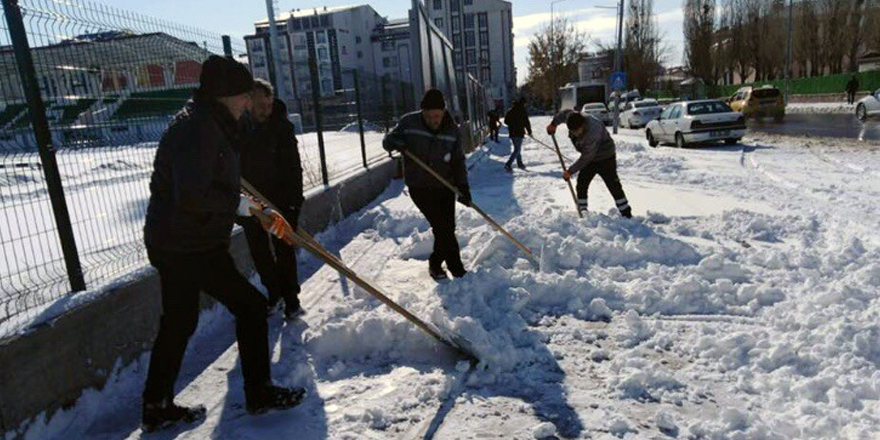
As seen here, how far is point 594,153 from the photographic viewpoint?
718 centimetres

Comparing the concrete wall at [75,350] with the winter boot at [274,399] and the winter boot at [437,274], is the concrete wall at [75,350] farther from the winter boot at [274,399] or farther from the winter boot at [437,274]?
the winter boot at [437,274]

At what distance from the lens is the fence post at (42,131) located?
126 inches

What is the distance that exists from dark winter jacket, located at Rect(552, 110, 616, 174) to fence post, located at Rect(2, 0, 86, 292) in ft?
17.4

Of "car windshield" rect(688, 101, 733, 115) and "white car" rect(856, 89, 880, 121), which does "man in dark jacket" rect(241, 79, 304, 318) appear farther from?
"white car" rect(856, 89, 880, 121)

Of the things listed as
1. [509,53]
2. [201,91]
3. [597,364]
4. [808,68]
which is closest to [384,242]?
[597,364]

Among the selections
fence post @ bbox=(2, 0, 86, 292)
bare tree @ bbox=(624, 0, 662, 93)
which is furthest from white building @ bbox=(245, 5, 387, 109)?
fence post @ bbox=(2, 0, 86, 292)

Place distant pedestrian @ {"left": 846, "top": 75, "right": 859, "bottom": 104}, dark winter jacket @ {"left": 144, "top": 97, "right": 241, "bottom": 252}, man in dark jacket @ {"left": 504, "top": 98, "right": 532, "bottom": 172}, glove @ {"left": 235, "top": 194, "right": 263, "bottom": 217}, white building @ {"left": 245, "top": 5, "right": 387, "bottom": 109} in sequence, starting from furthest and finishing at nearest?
white building @ {"left": 245, "top": 5, "right": 387, "bottom": 109} < distant pedestrian @ {"left": 846, "top": 75, "right": 859, "bottom": 104} < man in dark jacket @ {"left": 504, "top": 98, "right": 532, "bottom": 172} < glove @ {"left": 235, "top": 194, "right": 263, "bottom": 217} < dark winter jacket @ {"left": 144, "top": 97, "right": 241, "bottom": 252}

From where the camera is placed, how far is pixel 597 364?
3.62 metres

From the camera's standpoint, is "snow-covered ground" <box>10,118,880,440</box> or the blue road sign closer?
"snow-covered ground" <box>10,118,880,440</box>

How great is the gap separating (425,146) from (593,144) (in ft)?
9.09

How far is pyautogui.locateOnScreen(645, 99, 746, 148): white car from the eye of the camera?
15477 millimetres

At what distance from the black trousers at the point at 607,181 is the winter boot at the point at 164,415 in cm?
528

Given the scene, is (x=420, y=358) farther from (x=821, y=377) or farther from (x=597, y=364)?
(x=821, y=377)

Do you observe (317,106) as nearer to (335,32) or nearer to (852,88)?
(852,88)
